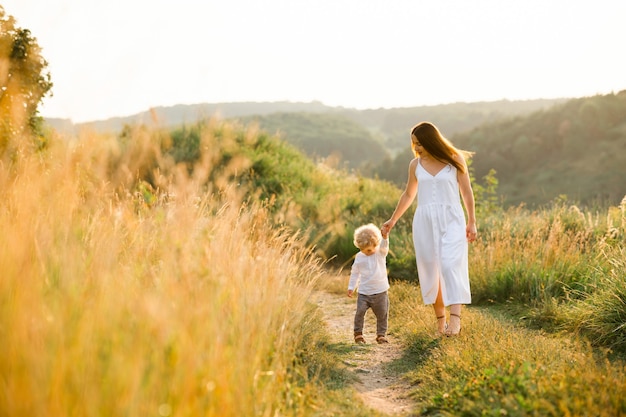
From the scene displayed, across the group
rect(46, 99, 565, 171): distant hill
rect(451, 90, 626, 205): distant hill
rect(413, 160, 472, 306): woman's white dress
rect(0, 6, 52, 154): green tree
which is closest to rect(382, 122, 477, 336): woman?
rect(413, 160, 472, 306): woman's white dress

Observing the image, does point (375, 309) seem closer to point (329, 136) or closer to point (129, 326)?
point (129, 326)

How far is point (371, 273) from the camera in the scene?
21.8 ft

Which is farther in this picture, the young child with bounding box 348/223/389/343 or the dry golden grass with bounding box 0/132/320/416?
the young child with bounding box 348/223/389/343

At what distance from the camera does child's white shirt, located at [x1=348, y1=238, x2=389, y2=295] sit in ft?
21.8

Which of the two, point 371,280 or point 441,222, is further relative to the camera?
point 371,280

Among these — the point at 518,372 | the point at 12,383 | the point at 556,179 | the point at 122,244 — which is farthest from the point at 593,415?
the point at 556,179

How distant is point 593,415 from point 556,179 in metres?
34.4

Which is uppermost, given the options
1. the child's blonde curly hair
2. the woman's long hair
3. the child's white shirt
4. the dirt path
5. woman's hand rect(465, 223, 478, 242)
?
the woman's long hair

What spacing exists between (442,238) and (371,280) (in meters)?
0.98

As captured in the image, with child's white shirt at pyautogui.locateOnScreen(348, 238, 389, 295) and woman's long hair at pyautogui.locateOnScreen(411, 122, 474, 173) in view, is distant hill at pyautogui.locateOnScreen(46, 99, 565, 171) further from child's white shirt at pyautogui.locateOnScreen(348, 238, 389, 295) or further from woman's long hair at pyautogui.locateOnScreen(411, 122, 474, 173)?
woman's long hair at pyautogui.locateOnScreen(411, 122, 474, 173)

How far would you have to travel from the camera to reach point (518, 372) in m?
4.21

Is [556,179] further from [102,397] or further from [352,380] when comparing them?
[102,397]

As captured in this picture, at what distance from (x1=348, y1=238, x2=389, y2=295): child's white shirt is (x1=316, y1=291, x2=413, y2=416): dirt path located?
589mm

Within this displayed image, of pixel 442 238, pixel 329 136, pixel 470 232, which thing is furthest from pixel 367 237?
pixel 329 136
